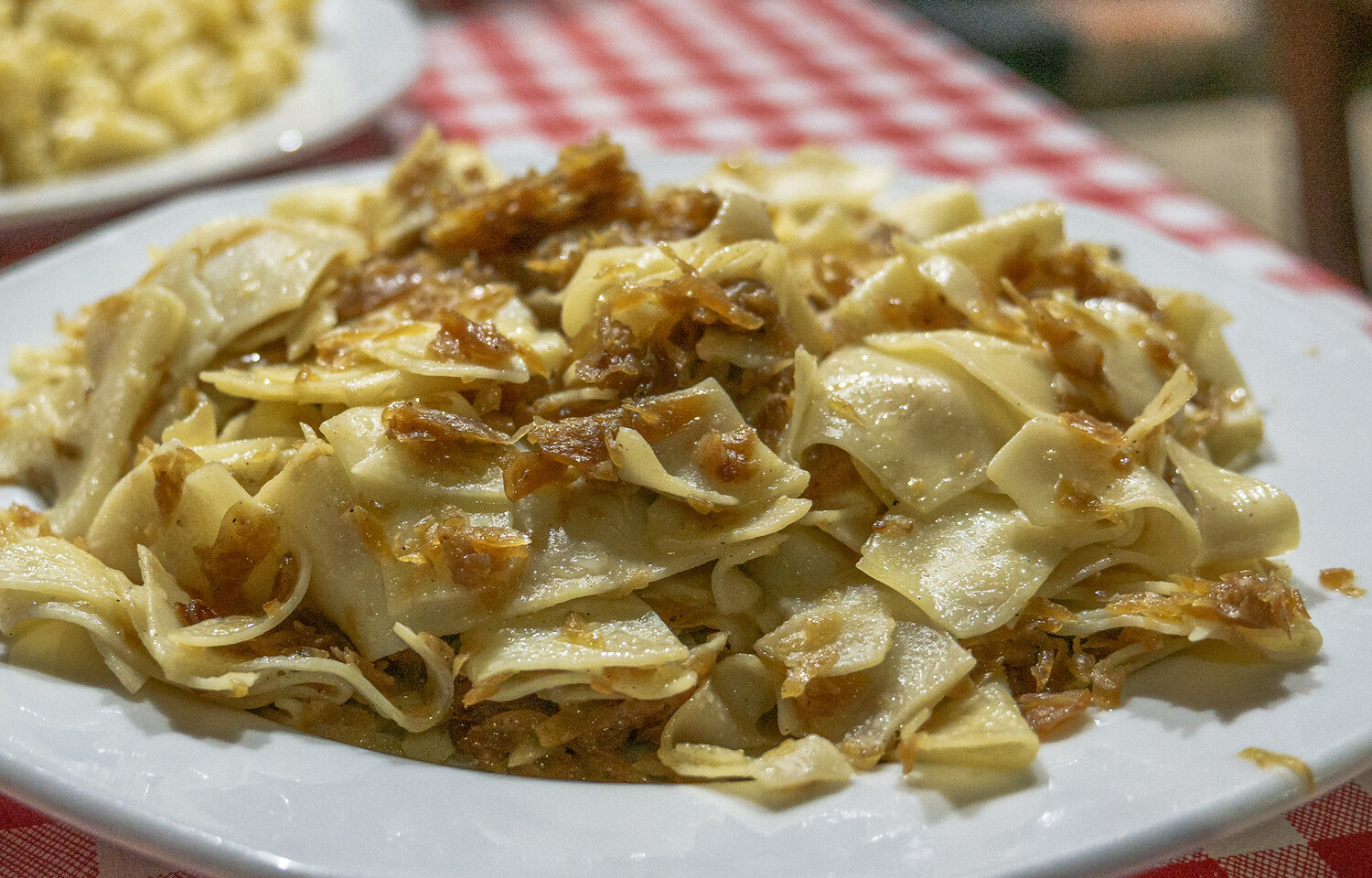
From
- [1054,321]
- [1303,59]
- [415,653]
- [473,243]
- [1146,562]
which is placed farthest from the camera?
[1303,59]

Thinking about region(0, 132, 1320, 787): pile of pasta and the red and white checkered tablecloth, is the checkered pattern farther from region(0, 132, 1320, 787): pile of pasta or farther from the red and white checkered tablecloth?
region(0, 132, 1320, 787): pile of pasta

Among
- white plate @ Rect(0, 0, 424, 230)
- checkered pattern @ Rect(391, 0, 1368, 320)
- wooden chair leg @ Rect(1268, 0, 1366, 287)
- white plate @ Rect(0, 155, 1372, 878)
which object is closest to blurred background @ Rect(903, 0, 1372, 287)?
wooden chair leg @ Rect(1268, 0, 1366, 287)

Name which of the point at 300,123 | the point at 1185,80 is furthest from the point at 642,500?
the point at 1185,80

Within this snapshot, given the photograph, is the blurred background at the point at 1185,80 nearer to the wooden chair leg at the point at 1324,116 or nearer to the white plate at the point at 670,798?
the wooden chair leg at the point at 1324,116

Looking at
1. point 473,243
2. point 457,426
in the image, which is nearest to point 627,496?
point 457,426

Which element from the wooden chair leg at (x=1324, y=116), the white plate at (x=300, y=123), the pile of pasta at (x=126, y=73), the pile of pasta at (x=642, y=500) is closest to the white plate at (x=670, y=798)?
the pile of pasta at (x=642, y=500)

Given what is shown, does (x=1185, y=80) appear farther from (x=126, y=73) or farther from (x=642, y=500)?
(x=642, y=500)

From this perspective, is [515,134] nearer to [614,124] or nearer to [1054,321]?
[614,124]
